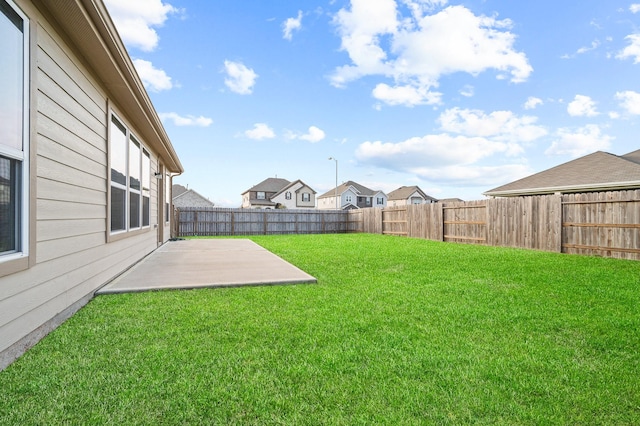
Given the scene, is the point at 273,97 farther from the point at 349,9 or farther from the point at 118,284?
the point at 118,284

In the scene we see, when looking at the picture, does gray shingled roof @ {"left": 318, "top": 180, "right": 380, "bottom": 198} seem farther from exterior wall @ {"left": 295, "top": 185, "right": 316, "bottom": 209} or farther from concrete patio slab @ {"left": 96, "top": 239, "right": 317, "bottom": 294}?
concrete patio slab @ {"left": 96, "top": 239, "right": 317, "bottom": 294}

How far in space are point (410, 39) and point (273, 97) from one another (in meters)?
6.31

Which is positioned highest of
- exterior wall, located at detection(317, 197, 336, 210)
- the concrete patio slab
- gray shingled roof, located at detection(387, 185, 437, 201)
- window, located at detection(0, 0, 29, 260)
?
gray shingled roof, located at detection(387, 185, 437, 201)

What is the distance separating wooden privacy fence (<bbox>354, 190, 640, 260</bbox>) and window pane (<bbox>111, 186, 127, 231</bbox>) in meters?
10.5

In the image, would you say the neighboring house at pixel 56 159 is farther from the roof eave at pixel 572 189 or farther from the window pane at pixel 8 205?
the roof eave at pixel 572 189

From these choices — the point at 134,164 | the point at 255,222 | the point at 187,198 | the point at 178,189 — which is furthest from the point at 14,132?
the point at 178,189

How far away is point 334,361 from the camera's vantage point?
212 cm

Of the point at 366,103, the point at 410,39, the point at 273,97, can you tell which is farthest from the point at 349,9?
the point at 366,103

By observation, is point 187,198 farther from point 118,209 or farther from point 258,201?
point 118,209

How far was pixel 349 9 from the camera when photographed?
Result: 9.38 m

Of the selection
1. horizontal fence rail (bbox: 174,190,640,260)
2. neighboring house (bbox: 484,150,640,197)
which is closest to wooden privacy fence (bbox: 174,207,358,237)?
horizontal fence rail (bbox: 174,190,640,260)

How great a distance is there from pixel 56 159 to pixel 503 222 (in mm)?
11323

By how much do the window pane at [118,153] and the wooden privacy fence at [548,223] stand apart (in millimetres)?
10562

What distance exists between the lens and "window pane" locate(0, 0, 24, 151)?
2107mm
